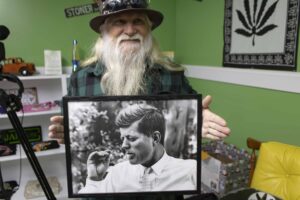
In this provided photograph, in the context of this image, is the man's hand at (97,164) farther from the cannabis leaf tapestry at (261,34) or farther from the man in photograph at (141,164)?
the cannabis leaf tapestry at (261,34)

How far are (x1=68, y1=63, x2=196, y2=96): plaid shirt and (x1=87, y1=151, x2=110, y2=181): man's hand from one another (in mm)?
308

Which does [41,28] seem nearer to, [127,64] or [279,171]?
[127,64]

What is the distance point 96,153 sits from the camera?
29.7 inches

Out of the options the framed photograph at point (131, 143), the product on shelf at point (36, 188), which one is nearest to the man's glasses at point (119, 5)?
the framed photograph at point (131, 143)

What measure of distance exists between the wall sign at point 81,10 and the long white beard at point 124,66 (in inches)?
49.2

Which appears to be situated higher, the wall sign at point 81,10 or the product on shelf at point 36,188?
the wall sign at point 81,10

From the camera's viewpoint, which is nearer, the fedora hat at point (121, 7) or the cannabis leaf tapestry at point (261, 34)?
the fedora hat at point (121, 7)

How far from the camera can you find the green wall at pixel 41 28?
198 cm

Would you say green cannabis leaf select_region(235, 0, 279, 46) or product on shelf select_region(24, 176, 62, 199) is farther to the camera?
product on shelf select_region(24, 176, 62, 199)

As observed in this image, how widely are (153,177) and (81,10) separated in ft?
5.86

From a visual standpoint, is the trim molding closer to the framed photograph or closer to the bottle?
the framed photograph

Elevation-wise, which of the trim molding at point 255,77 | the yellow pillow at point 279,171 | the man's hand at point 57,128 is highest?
the trim molding at point 255,77

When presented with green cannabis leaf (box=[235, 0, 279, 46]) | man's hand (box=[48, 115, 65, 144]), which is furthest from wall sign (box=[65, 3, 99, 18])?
man's hand (box=[48, 115, 65, 144])

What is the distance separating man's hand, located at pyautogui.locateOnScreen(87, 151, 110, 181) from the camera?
76 cm
